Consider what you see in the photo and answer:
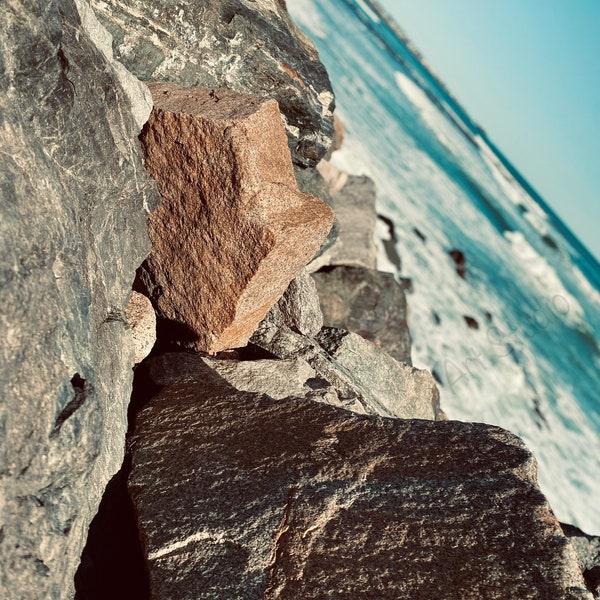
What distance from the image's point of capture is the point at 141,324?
10.7 feet

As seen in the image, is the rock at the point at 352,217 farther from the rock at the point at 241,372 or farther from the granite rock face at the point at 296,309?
the rock at the point at 241,372

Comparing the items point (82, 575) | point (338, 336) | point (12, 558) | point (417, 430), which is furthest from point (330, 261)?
point (12, 558)

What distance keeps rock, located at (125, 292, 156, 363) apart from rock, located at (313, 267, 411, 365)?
8.36ft

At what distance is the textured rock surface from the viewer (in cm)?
206

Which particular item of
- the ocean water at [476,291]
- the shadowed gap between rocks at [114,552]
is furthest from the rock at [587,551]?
the ocean water at [476,291]

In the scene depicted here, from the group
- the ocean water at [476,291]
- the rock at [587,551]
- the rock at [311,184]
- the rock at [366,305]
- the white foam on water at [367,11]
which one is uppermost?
the white foam on water at [367,11]

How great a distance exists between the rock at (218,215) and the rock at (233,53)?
23 cm

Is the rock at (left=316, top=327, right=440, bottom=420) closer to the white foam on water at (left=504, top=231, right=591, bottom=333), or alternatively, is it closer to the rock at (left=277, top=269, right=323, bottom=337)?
the rock at (left=277, top=269, right=323, bottom=337)

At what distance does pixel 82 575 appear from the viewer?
250 cm

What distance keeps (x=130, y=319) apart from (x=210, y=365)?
1.45ft

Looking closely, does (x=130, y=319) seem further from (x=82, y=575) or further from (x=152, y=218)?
(x=82, y=575)

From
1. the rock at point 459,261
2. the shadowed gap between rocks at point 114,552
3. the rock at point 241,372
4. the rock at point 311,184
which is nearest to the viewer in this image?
the shadowed gap between rocks at point 114,552

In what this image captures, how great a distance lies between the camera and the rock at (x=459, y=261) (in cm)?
1288

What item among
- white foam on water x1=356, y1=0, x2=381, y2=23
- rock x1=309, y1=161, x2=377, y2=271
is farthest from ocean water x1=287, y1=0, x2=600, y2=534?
white foam on water x1=356, y1=0, x2=381, y2=23
